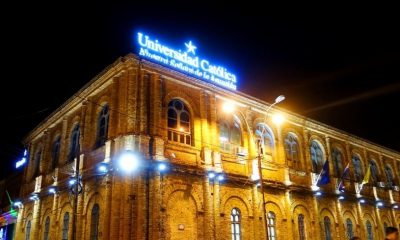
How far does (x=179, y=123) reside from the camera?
2003cm

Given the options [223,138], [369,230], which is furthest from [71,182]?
[369,230]

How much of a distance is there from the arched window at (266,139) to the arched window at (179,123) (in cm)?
576

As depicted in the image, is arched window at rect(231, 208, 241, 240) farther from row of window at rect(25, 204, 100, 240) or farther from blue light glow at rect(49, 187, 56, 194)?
blue light glow at rect(49, 187, 56, 194)

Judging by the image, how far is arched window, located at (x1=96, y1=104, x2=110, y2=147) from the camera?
19.7m

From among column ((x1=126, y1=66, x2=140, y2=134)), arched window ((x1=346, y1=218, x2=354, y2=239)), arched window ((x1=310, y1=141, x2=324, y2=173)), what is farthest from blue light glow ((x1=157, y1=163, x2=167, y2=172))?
arched window ((x1=346, y1=218, x2=354, y2=239))

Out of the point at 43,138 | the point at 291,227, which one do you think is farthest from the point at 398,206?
the point at 43,138

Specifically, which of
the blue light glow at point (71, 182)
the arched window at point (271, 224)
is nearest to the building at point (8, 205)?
the blue light glow at point (71, 182)

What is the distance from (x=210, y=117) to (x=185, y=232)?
21.6 ft

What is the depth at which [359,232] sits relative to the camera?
27.9 metres

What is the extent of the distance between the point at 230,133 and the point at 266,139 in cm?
349

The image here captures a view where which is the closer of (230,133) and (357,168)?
(230,133)

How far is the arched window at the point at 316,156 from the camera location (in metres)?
27.7

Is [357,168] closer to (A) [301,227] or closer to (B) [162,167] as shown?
(A) [301,227]

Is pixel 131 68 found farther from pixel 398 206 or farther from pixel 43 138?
pixel 398 206
